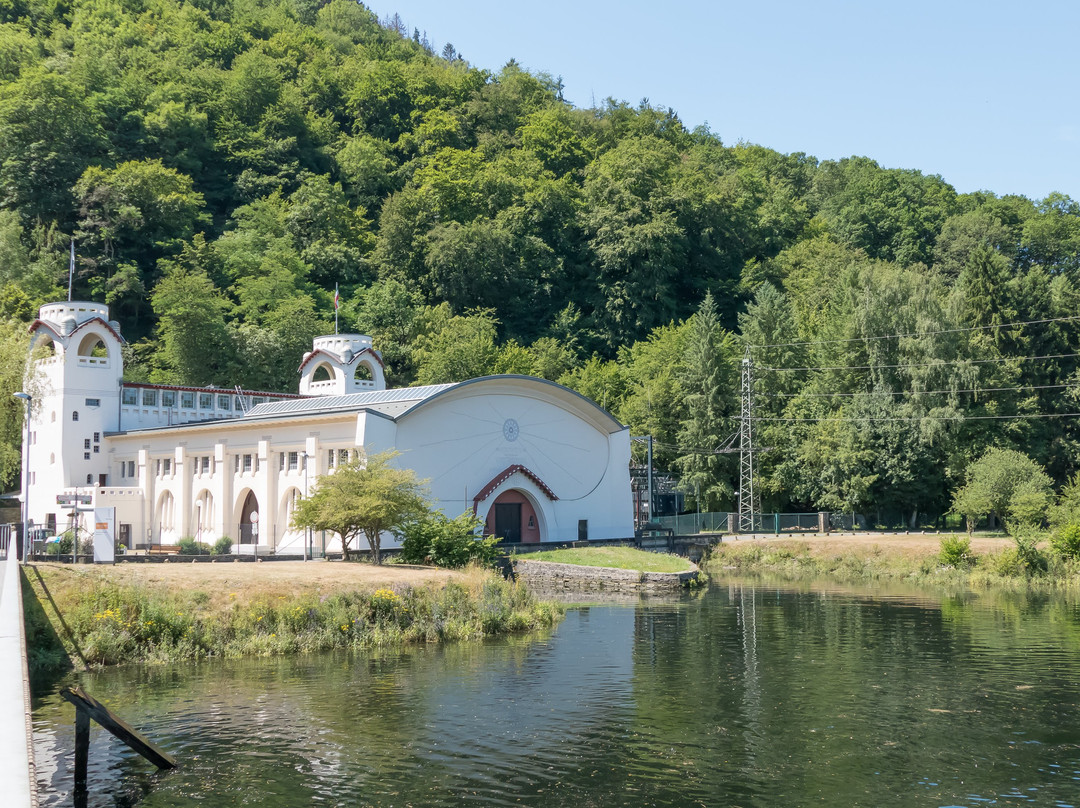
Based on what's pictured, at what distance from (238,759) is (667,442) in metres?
58.8

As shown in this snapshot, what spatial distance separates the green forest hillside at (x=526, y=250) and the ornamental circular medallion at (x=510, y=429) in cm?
2069

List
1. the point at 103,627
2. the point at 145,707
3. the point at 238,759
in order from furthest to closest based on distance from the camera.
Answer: the point at 103,627 → the point at 145,707 → the point at 238,759

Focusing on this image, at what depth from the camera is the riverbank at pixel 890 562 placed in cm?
4525

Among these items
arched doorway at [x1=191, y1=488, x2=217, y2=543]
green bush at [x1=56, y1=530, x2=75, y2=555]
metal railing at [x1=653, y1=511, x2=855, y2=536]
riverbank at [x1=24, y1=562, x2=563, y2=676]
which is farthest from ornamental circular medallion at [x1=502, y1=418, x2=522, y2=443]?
green bush at [x1=56, y1=530, x2=75, y2=555]

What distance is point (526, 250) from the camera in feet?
322

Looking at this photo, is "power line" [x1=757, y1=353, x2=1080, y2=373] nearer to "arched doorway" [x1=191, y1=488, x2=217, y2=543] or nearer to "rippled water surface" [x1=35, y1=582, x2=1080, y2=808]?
"rippled water surface" [x1=35, y1=582, x2=1080, y2=808]

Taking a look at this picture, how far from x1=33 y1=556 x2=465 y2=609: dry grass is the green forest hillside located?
3608 cm

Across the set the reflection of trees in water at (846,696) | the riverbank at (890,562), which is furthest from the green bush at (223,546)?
the riverbank at (890,562)

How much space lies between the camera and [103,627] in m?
25.8

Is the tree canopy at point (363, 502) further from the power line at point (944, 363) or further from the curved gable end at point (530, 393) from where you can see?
the power line at point (944, 363)

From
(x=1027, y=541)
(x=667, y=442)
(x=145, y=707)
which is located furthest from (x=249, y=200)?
(x=145, y=707)

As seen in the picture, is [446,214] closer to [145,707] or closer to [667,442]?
[667,442]

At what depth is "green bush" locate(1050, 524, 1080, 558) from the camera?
45.1m

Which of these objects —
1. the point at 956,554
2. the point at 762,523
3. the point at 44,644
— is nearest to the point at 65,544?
the point at 44,644
